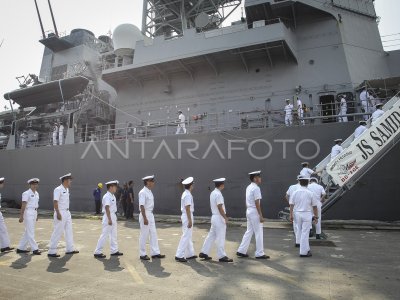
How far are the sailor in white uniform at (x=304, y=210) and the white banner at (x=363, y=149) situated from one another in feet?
6.79

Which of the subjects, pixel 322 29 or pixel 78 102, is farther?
pixel 78 102

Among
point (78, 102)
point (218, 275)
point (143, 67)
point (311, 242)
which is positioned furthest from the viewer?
point (78, 102)

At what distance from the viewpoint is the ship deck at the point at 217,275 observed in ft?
11.5

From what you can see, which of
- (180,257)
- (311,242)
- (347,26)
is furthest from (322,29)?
(180,257)

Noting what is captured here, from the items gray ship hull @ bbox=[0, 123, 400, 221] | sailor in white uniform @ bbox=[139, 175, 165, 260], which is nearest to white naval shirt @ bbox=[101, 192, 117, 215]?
sailor in white uniform @ bbox=[139, 175, 165, 260]

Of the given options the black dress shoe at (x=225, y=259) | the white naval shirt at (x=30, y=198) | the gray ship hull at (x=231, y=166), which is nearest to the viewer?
the black dress shoe at (x=225, y=259)

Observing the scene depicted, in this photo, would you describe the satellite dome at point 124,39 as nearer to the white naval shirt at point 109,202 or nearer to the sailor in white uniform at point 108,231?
the white naval shirt at point 109,202

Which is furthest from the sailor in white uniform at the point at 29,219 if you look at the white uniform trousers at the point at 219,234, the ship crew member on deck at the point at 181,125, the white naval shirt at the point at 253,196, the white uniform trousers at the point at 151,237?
the ship crew member on deck at the point at 181,125

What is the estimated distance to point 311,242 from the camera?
21.3 feet

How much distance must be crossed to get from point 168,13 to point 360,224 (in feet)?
46.8

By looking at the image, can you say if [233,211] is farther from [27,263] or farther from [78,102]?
[78,102]

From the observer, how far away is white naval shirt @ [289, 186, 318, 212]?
5527 millimetres

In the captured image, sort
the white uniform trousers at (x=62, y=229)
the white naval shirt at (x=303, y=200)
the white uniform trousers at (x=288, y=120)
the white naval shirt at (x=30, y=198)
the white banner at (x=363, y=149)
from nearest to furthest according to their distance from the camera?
the white naval shirt at (x=303, y=200) → the white uniform trousers at (x=62, y=229) → the white naval shirt at (x=30, y=198) → the white banner at (x=363, y=149) → the white uniform trousers at (x=288, y=120)

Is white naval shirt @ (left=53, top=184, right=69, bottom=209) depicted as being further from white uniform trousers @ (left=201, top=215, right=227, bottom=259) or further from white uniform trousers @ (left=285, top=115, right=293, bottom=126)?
white uniform trousers @ (left=285, top=115, right=293, bottom=126)
